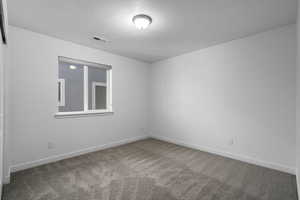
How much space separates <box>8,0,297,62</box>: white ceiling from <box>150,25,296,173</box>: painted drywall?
0.35 metres

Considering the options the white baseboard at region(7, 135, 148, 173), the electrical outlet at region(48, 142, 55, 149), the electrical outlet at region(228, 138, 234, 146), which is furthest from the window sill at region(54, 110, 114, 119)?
the electrical outlet at region(228, 138, 234, 146)

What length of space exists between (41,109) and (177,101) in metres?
3.10

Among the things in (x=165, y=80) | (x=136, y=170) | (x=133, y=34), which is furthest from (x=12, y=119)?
(x=165, y=80)

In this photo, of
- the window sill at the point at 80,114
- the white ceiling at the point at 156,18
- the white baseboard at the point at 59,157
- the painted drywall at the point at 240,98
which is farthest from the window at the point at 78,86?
the painted drywall at the point at 240,98

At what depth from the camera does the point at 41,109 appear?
8.33 ft

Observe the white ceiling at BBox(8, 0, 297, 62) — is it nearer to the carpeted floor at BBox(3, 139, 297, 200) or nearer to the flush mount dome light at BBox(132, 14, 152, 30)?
the flush mount dome light at BBox(132, 14, 152, 30)

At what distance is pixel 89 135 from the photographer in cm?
318

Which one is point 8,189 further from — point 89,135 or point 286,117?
point 286,117

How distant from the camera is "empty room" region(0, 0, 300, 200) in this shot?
1.85 meters

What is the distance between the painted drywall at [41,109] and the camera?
2297mm

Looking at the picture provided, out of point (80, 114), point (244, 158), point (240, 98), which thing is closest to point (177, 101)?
point (240, 98)

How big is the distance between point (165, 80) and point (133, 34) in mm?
1844

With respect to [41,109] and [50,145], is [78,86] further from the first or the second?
[50,145]

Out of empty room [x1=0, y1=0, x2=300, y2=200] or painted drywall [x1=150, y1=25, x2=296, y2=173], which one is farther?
painted drywall [x1=150, y1=25, x2=296, y2=173]
